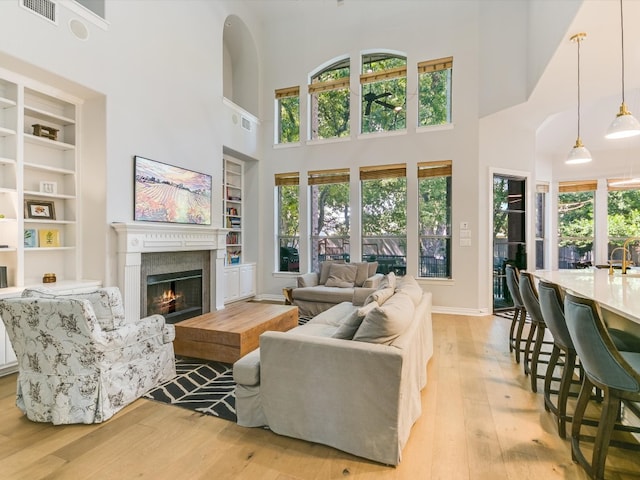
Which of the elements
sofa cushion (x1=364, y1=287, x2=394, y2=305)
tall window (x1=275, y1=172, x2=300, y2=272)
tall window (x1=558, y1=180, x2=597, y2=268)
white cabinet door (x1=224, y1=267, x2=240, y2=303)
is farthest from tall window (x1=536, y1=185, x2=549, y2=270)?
white cabinet door (x1=224, y1=267, x2=240, y2=303)

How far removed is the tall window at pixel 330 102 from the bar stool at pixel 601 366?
5.60 meters

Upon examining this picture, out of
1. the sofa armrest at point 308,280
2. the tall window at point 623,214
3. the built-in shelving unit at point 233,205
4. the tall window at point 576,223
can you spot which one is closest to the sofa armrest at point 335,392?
the sofa armrest at point 308,280

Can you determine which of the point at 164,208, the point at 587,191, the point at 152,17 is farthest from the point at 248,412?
the point at 587,191

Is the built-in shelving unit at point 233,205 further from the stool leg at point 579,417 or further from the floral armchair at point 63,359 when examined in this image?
the stool leg at point 579,417

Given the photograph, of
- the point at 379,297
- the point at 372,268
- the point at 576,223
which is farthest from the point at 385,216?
the point at 576,223

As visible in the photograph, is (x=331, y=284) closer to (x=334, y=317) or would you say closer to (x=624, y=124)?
(x=334, y=317)

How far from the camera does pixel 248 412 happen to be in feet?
7.44

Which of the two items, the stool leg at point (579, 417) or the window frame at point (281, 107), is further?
the window frame at point (281, 107)

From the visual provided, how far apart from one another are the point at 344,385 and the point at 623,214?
8975 millimetres

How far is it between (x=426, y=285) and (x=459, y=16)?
4.74m

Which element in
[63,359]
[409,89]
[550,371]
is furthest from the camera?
[409,89]

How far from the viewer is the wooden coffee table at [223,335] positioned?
3.22m

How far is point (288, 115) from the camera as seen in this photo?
7.12 metres

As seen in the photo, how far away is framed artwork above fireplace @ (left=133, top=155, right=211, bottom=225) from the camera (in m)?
4.28
